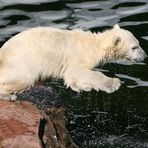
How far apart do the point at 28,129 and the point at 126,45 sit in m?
2.34

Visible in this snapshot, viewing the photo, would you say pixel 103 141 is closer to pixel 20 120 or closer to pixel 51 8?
pixel 20 120

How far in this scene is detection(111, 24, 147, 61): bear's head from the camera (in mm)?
10211

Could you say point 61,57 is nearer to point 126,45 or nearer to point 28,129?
point 126,45

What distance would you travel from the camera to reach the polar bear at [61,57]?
31.9 feet

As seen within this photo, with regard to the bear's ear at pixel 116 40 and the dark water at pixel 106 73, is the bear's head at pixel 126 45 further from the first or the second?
the dark water at pixel 106 73

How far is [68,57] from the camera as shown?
10094mm

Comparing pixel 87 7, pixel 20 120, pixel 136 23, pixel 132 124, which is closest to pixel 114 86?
pixel 20 120

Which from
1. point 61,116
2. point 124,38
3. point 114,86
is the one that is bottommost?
point 61,116

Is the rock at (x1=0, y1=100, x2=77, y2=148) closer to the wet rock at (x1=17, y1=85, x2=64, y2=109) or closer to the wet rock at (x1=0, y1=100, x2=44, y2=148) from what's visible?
the wet rock at (x1=0, y1=100, x2=44, y2=148)

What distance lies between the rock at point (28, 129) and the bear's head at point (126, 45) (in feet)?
5.35

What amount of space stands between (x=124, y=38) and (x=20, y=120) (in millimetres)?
2279

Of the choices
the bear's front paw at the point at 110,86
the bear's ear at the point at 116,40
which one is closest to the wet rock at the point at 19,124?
the bear's front paw at the point at 110,86

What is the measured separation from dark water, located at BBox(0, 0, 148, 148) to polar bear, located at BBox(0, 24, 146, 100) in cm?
197

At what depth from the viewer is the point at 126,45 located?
10.3 metres
